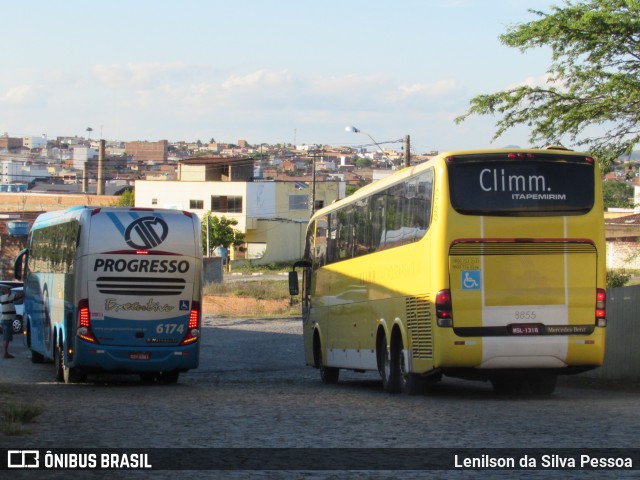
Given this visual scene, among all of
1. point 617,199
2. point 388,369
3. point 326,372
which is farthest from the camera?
point 617,199

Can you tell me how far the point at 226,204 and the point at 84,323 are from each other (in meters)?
88.0

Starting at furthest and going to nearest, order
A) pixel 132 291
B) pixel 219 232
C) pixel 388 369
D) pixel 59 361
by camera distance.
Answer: pixel 219 232
pixel 59 361
pixel 132 291
pixel 388 369

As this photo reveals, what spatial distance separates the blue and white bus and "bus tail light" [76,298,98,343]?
0.02 metres

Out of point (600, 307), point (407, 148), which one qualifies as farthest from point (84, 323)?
point (407, 148)

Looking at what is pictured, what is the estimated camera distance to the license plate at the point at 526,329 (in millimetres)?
16625

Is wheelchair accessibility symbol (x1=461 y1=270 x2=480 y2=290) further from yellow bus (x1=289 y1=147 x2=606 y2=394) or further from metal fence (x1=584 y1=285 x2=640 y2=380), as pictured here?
metal fence (x1=584 y1=285 x2=640 y2=380)

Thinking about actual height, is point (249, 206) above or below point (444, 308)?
below

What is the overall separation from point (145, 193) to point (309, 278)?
284 feet

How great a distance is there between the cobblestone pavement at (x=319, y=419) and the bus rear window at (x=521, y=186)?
2937 mm

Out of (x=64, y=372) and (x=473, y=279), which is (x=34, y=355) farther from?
(x=473, y=279)

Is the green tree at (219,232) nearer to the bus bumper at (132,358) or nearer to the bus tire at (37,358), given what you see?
the bus tire at (37,358)

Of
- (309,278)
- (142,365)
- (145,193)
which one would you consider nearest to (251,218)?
(145,193)

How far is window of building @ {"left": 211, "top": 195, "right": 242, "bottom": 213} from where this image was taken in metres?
108

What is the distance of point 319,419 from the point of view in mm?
13547
